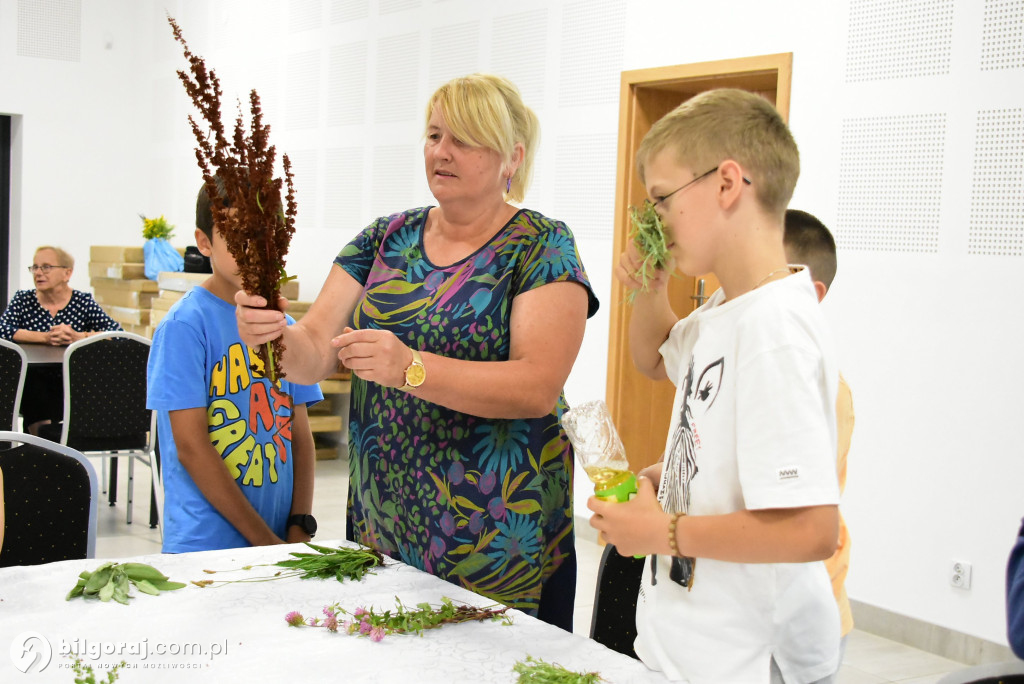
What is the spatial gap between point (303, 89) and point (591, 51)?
345 cm

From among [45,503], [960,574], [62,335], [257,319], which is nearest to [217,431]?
[45,503]

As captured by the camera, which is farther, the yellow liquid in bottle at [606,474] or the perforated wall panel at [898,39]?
the perforated wall panel at [898,39]

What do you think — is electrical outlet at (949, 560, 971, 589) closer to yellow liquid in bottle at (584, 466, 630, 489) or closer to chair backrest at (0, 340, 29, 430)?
yellow liquid in bottle at (584, 466, 630, 489)

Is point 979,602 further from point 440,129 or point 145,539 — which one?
point 145,539

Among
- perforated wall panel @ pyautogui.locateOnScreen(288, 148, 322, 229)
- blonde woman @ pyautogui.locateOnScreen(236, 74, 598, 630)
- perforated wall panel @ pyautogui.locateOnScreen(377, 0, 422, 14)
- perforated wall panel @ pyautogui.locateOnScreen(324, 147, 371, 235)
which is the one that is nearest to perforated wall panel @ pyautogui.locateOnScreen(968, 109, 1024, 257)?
blonde woman @ pyautogui.locateOnScreen(236, 74, 598, 630)

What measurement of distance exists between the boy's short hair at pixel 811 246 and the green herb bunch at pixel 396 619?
903mm

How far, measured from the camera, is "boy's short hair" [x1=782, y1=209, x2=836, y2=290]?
195cm

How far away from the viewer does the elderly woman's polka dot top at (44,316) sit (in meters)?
5.99

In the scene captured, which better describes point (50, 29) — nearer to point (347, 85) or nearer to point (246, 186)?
point (347, 85)

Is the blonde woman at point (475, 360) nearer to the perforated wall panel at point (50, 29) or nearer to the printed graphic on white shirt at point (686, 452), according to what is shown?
the printed graphic on white shirt at point (686, 452)

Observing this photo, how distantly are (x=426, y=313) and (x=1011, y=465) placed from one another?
304cm

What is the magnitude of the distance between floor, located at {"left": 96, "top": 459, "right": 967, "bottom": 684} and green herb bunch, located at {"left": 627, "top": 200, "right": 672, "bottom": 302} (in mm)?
2200

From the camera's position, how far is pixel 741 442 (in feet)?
3.95

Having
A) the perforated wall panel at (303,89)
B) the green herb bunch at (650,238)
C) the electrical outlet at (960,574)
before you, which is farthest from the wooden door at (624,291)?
the green herb bunch at (650,238)
